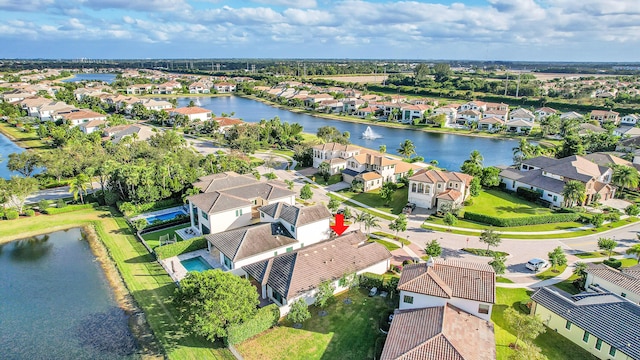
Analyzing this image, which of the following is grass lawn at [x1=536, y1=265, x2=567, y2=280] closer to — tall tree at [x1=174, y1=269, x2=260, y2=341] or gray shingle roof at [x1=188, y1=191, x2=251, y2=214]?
tall tree at [x1=174, y1=269, x2=260, y2=341]

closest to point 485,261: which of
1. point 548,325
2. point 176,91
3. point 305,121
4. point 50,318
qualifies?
point 548,325

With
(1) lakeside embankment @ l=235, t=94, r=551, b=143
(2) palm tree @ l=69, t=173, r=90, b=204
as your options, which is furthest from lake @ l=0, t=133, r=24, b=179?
(1) lakeside embankment @ l=235, t=94, r=551, b=143

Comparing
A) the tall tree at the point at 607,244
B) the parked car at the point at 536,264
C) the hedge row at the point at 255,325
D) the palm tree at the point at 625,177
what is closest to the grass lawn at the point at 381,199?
the parked car at the point at 536,264

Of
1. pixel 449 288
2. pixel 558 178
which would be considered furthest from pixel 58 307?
pixel 558 178

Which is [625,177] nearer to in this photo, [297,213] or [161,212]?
[297,213]

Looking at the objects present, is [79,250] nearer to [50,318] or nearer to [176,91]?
[50,318]
